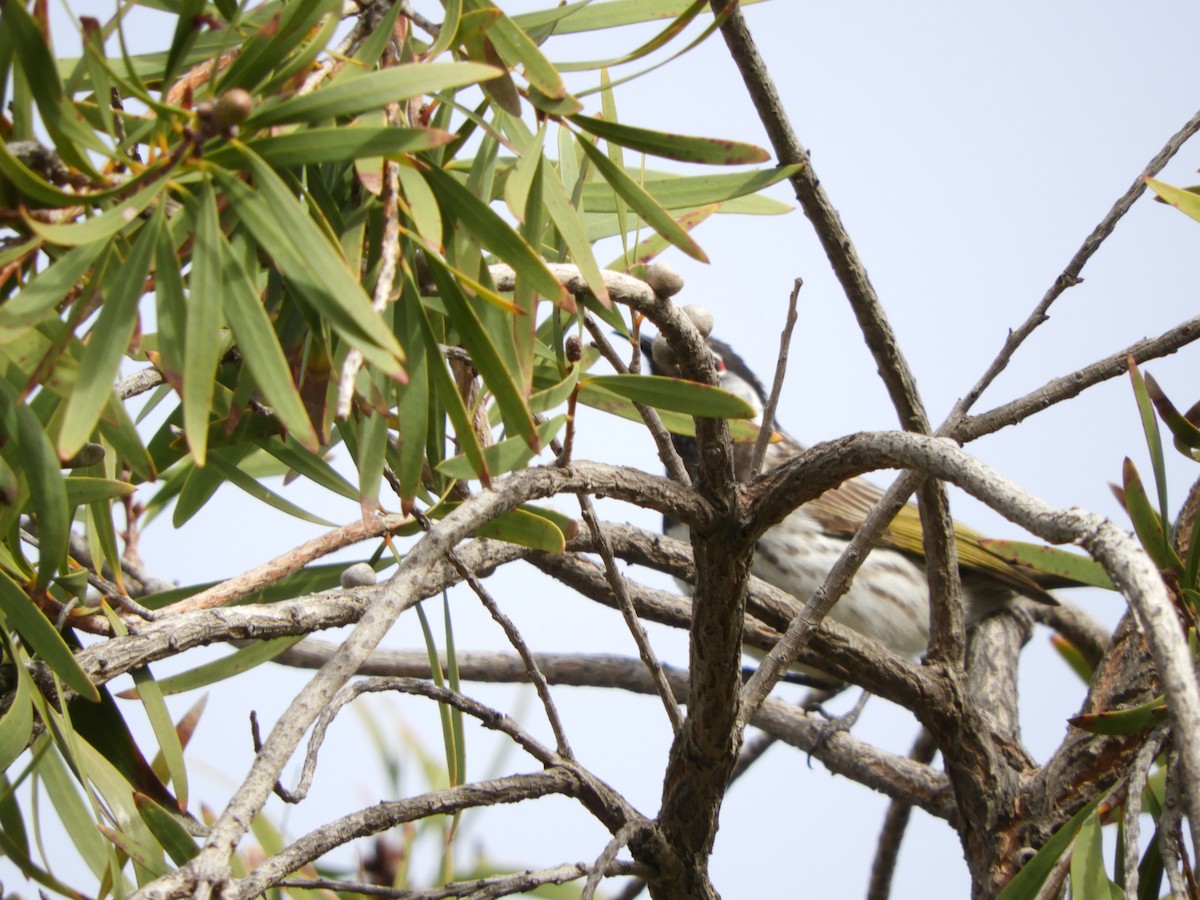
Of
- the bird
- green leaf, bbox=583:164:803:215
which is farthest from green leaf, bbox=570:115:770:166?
the bird

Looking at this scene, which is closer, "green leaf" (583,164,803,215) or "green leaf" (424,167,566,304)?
"green leaf" (424,167,566,304)

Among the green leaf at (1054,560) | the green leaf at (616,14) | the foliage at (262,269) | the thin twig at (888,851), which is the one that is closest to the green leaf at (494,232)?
the foliage at (262,269)

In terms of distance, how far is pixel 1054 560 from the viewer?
4.39ft

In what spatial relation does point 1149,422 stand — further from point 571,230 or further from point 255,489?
point 255,489

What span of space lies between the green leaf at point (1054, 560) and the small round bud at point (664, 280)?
0.49 m

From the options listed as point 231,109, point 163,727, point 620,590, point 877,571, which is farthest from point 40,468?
point 877,571

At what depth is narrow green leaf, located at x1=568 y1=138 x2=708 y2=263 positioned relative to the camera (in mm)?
1010

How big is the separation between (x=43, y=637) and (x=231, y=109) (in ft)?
1.64

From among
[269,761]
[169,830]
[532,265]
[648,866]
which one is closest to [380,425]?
[532,265]

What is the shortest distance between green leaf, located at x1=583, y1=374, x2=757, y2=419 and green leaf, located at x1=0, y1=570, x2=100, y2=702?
1.67 ft

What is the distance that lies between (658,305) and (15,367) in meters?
0.60

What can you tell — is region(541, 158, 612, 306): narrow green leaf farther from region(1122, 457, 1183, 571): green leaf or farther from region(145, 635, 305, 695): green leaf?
region(145, 635, 305, 695): green leaf

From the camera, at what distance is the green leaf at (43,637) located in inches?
38.9

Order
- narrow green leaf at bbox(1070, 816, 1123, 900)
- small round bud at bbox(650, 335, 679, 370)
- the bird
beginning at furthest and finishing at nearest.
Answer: the bird
small round bud at bbox(650, 335, 679, 370)
narrow green leaf at bbox(1070, 816, 1123, 900)
